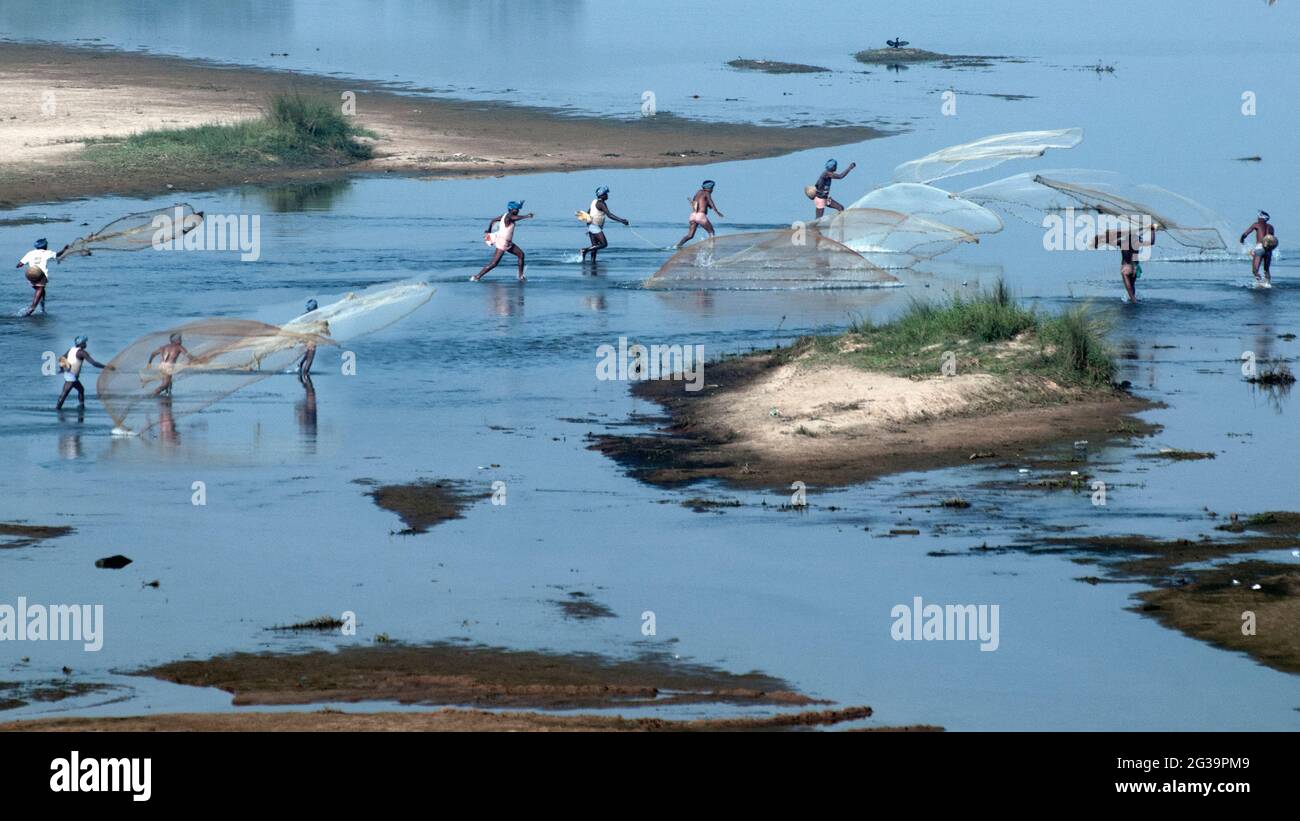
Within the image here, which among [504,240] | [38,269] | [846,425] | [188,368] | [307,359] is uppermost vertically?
[504,240]

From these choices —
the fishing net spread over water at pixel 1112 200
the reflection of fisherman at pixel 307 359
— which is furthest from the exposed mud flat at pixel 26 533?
the fishing net spread over water at pixel 1112 200

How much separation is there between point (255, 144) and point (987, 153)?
26750 mm

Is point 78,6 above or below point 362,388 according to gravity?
above

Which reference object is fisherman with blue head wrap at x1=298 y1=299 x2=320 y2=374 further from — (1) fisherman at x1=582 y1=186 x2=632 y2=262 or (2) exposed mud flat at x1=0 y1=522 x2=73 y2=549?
(1) fisherman at x1=582 y1=186 x2=632 y2=262

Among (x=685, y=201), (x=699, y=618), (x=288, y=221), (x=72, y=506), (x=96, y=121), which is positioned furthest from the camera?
(x=96, y=121)

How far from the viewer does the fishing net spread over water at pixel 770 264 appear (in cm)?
3575

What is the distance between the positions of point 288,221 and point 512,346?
16426 mm

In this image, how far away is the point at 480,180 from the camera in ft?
178

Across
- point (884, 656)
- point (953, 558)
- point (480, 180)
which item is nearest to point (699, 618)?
point (884, 656)

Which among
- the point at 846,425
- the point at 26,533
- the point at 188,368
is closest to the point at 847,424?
the point at 846,425

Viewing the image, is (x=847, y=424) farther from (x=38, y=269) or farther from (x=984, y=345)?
(x=38, y=269)

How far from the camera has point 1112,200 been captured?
34375 mm

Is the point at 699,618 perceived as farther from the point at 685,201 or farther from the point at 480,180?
the point at 480,180

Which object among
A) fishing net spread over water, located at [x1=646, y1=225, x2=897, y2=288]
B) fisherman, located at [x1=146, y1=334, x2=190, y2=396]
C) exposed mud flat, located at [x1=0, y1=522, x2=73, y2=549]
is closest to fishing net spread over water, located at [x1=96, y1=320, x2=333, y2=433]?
fisherman, located at [x1=146, y1=334, x2=190, y2=396]
